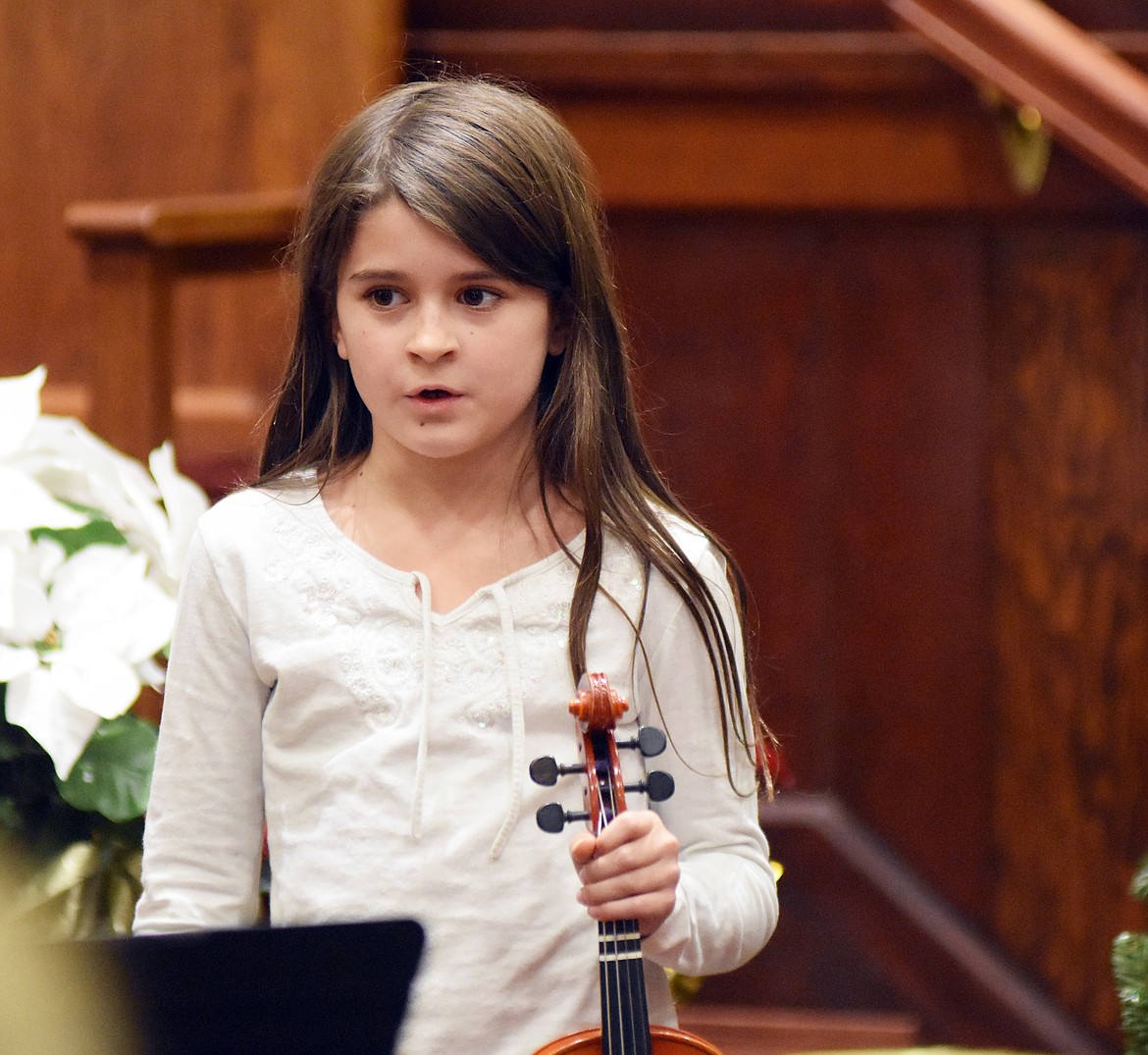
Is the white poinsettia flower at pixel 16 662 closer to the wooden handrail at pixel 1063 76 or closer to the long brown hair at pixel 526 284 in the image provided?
the long brown hair at pixel 526 284

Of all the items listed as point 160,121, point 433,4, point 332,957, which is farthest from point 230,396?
point 332,957

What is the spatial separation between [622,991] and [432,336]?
43 cm

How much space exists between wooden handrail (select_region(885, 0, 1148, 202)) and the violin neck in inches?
48.2

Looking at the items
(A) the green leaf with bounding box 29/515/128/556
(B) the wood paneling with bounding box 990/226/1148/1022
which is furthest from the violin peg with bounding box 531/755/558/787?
(B) the wood paneling with bounding box 990/226/1148/1022

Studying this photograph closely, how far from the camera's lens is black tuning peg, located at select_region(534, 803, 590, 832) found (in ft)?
3.07

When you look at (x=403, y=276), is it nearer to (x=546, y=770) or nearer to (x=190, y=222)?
(x=546, y=770)

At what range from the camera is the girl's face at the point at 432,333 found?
3.38 ft

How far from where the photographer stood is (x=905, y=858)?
2143mm

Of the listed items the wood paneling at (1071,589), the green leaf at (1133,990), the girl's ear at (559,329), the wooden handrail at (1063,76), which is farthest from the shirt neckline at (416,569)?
the wood paneling at (1071,589)

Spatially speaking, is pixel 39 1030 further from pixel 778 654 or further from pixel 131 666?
pixel 778 654

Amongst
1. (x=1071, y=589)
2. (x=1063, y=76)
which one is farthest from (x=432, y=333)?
(x=1071, y=589)

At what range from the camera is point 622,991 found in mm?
956

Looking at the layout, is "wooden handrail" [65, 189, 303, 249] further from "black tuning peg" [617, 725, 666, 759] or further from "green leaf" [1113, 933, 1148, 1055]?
"green leaf" [1113, 933, 1148, 1055]

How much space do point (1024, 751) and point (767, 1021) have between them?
49 cm
